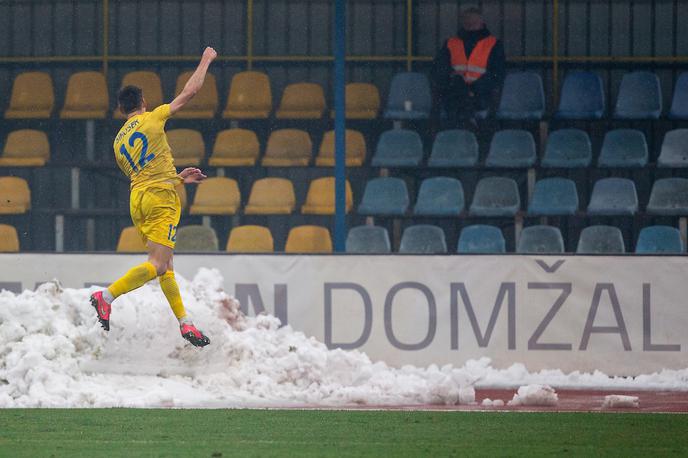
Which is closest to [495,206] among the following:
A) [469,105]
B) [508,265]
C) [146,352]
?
[469,105]

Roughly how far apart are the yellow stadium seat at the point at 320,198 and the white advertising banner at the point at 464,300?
398 centimetres

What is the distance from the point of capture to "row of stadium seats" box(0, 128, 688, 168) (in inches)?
623

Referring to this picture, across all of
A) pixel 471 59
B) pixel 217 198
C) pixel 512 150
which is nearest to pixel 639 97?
pixel 512 150

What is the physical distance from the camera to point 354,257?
1188cm

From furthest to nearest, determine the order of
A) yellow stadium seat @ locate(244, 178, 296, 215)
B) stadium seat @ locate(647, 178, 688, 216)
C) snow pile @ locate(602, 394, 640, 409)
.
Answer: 1. yellow stadium seat @ locate(244, 178, 296, 215)
2. stadium seat @ locate(647, 178, 688, 216)
3. snow pile @ locate(602, 394, 640, 409)

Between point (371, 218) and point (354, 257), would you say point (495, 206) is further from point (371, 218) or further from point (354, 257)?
point (354, 257)

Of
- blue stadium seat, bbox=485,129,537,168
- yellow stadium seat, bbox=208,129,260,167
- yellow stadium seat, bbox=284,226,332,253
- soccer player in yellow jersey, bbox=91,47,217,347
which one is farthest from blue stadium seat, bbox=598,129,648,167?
soccer player in yellow jersey, bbox=91,47,217,347

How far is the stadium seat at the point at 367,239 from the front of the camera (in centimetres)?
1510

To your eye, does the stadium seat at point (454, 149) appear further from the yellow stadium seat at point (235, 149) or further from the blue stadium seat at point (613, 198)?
the yellow stadium seat at point (235, 149)

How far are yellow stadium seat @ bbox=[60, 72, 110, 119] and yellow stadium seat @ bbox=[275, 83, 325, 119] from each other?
2348mm

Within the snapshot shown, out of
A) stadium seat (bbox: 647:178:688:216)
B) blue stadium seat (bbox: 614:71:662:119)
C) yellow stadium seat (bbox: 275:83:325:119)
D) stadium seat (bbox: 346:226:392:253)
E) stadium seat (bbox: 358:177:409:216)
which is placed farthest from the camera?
yellow stadium seat (bbox: 275:83:325:119)

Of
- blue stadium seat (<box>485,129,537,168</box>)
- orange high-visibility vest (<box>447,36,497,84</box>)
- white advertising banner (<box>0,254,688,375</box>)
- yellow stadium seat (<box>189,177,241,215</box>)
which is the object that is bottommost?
white advertising banner (<box>0,254,688,375</box>)

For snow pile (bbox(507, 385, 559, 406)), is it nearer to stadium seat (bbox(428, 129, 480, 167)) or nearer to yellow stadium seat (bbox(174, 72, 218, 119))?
stadium seat (bbox(428, 129, 480, 167))

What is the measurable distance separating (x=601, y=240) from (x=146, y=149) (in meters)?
6.99
